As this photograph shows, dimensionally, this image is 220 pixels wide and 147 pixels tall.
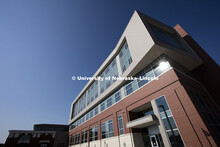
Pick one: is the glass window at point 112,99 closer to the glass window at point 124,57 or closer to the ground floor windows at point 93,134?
the glass window at point 124,57

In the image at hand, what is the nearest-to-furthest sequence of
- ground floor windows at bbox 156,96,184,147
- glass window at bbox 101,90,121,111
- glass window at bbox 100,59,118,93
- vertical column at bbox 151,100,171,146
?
1. ground floor windows at bbox 156,96,184,147
2. vertical column at bbox 151,100,171,146
3. glass window at bbox 101,90,121,111
4. glass window at bbox 100,59,118,93

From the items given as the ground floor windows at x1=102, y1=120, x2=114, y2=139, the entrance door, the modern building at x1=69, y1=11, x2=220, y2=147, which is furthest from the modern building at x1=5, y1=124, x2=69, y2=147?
the entrance door

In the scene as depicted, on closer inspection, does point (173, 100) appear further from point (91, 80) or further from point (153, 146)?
point (91, 80)

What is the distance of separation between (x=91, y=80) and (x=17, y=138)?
3077 centimetres

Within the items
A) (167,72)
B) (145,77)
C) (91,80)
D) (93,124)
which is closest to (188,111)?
(167,72)

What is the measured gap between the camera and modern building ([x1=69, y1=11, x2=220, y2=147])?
9539 mm

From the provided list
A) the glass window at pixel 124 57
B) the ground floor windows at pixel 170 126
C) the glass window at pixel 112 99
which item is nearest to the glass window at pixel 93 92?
the glass window at pixel 112 99

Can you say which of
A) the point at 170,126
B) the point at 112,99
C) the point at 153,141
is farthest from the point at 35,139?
the point at 170,126

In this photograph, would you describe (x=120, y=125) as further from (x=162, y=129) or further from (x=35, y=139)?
(x=35, y=139)

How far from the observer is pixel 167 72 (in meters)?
11.9

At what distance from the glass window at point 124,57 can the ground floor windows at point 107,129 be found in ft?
33.0

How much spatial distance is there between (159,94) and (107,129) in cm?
1216

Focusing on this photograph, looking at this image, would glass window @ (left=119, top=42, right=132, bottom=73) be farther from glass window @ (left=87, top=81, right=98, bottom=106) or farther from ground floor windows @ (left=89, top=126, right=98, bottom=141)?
ground floor windows @ (left=89, top=126, right=98, bottom=141)

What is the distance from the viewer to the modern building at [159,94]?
9539 mm
